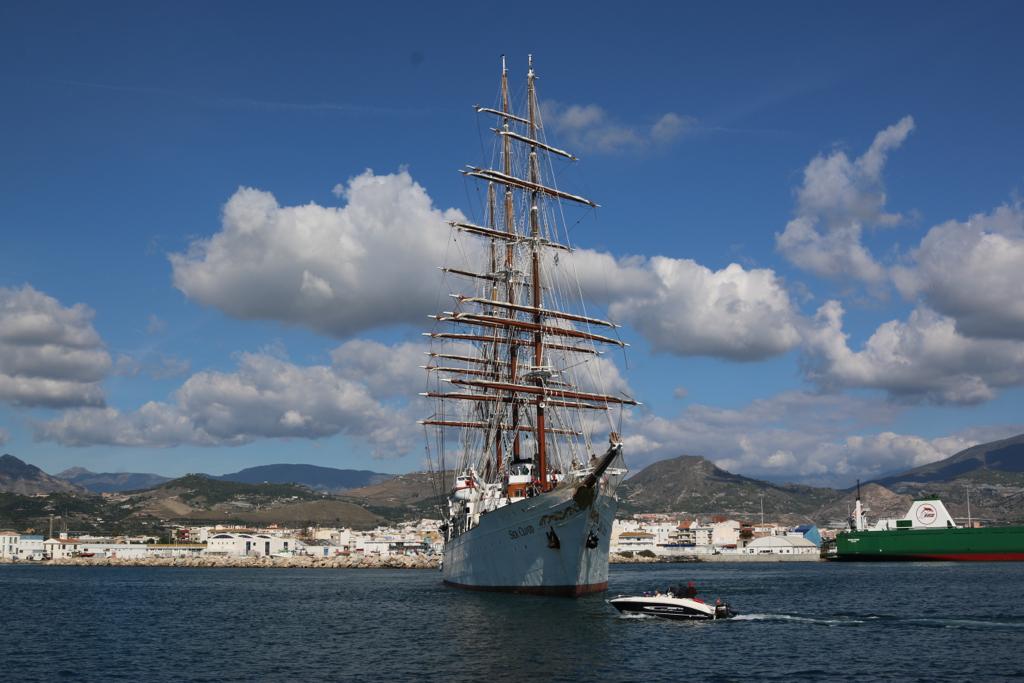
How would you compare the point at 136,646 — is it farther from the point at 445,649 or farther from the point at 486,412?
the point at 486,412

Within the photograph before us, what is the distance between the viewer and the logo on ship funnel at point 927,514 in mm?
191375

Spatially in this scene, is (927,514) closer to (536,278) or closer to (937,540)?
(937,540)

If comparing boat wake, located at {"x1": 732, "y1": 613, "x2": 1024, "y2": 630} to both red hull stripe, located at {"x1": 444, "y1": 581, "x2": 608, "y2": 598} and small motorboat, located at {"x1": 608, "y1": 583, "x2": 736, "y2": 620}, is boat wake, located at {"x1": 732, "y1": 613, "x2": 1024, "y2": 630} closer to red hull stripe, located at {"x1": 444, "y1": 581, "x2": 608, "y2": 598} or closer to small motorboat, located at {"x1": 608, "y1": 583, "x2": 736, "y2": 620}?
small motorboat, located at {"x1": 608, "y1": 583, "x2": 736, "y2": 620}

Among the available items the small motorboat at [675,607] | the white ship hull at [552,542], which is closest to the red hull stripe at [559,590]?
the white ship hull at [552,542]

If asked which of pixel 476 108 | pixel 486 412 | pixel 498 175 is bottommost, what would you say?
pixel 486 412

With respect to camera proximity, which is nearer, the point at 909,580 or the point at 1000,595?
the point at 1000,595

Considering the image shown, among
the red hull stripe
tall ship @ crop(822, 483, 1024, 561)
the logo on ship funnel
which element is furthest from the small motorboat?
the logo on ship funnel

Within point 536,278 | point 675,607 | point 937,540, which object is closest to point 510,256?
point 536,278

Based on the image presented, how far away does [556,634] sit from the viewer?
54.5 m

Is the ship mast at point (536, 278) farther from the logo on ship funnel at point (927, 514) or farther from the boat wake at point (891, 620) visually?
the logo on ship funnel at point (927, 514)

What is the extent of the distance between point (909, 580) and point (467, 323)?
60.9 meters

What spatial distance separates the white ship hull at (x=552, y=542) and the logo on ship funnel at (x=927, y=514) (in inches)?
5342

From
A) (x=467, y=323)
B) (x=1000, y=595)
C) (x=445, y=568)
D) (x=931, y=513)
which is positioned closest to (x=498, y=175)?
(x=467, y=323)

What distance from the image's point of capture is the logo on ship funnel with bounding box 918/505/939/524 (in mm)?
191375
